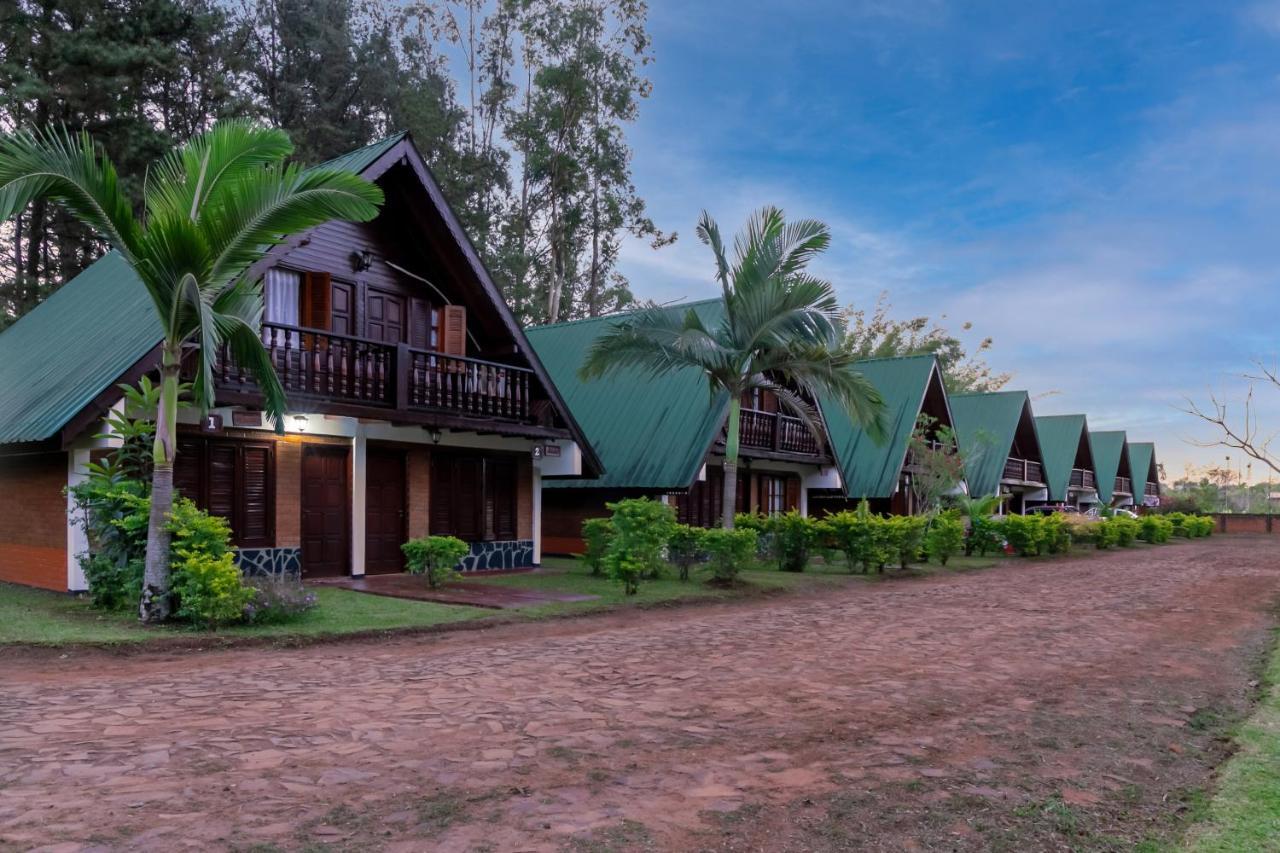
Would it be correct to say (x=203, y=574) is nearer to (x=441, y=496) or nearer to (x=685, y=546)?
(x=441, y=496)

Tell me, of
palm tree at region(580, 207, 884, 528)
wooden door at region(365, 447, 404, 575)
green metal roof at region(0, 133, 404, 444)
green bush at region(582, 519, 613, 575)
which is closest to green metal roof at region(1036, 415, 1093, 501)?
palm tree at region(580, 207, 884, 528)

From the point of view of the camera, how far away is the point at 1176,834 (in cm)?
481

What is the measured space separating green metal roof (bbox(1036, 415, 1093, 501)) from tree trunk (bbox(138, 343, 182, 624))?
132 feet

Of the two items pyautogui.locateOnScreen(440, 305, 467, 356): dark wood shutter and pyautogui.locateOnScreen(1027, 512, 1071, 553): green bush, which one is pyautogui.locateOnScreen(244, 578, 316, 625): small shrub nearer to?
pyautogui.locateOnScreen(440, 305, 467, 356): dark wood shutter

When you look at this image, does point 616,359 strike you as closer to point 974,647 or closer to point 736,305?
point 736,305

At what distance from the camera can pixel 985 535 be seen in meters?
28.8

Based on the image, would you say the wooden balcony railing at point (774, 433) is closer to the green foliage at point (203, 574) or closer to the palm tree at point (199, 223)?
the palm tree at point (199, 223)

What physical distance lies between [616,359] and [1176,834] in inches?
552

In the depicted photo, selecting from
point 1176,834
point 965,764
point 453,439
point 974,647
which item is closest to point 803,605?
point 974,647

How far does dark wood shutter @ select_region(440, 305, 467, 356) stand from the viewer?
16969 mm

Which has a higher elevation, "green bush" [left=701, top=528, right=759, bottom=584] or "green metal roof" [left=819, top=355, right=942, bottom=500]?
"green metal roof" [left=819, top=355, right=942, bottom=500]

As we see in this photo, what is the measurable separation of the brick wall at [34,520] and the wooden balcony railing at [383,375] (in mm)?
2896

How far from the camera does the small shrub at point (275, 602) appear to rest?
10898 mm

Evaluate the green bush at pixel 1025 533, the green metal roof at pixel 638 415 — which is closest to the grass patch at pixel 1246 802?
the green metal roof at pixel 638 415
